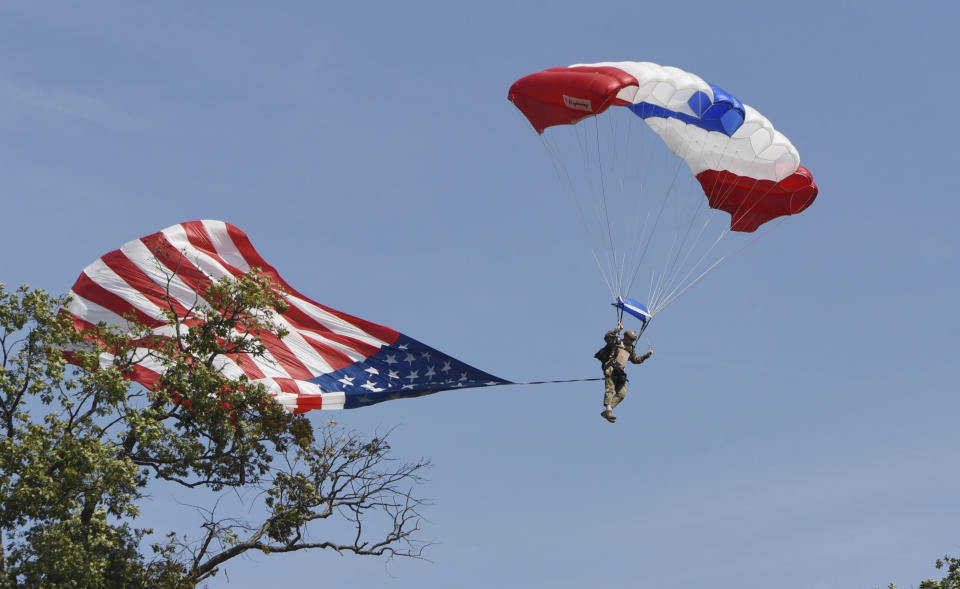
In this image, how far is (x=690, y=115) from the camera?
93.6ft

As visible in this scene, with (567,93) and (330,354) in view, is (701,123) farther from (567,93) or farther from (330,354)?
(330,354)

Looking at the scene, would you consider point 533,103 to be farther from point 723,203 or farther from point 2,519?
point 2,519

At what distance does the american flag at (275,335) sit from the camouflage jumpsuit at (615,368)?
6.26ft

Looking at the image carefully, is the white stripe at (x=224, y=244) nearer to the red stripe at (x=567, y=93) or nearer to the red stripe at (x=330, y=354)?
the red stripe at (x=330, y=354)

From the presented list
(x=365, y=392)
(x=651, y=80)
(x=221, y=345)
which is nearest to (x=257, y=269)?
(x=221, y=345)

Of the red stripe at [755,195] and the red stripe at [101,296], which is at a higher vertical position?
the red stripe at [755,195]

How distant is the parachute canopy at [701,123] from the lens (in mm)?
27203

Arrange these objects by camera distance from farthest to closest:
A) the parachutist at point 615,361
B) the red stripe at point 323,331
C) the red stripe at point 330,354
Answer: the red stripe at point 323,331
the red stripe at point 330,354
the parachutist at point 615,361

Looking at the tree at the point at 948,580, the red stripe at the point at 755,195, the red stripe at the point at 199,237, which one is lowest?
the tree at the point at 948,580

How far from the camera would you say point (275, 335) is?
28.0m

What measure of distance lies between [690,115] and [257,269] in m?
9.10

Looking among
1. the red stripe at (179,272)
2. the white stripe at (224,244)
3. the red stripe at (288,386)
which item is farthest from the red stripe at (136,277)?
the red stripe at (288,386)

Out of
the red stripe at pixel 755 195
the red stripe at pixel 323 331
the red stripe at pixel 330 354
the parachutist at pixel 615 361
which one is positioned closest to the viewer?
the parachutist at pixel 615 361

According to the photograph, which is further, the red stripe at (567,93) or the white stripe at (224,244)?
the white stripe at (224,244)
